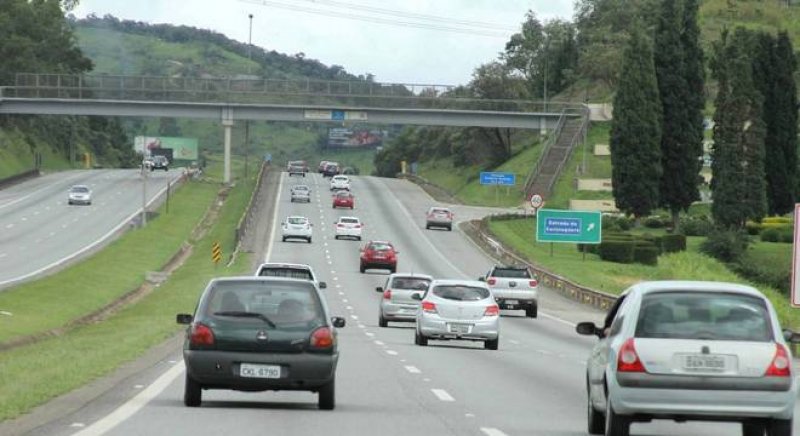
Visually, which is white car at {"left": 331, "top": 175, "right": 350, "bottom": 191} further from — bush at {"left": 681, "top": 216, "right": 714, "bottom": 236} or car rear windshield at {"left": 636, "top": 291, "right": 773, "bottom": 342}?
car rear windshield at {"left": 636, "top": 291, "right": 773, "bottom": 342}

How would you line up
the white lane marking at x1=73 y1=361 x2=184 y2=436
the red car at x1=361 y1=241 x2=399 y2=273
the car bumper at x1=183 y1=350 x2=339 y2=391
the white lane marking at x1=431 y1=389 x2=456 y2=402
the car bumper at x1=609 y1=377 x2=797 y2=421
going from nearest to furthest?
the car bumper at x1=609 y1=377 x2=797 y2=421
the white lane marking at x1=73 y1=361 x2=184 y2=436
the car bumper at x1=183 y1=350 x2=339 y2=391
the white lane marking at x1=431 y1=389 x2=456 y2=402
the red car at x1=361 y1=241 x2=399 y2=273

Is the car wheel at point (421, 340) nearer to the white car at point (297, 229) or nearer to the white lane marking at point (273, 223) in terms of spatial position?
the white lane marking at point (273, 223)

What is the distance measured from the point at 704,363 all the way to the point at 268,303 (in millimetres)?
5855

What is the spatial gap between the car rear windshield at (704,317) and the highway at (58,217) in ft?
148

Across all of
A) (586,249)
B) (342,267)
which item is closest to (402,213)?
(586,249)

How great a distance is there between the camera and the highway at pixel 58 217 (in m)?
72.9

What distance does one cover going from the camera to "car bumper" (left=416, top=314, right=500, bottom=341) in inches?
1356

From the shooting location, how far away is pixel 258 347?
18422 millimetres

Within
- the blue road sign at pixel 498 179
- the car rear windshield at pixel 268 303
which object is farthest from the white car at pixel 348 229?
the car rear windshield at pixel 268 303

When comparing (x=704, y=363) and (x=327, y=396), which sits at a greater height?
(x=704, y=363)

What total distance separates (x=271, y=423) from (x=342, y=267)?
59.8 m

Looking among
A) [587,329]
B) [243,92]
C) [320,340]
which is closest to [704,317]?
[587,329]

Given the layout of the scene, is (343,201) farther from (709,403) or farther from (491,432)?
(709,403)

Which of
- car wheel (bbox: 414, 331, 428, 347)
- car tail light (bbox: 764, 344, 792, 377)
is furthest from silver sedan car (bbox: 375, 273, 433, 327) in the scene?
car tail light (bbox: 764, 344, 792, 377)
